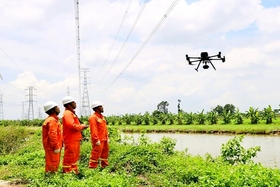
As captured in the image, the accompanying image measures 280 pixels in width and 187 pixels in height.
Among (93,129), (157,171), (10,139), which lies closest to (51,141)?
(93,129)

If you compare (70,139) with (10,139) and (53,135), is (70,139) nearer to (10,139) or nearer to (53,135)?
(53,135)

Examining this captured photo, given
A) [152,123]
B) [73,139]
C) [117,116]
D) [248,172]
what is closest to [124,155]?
[73,139]

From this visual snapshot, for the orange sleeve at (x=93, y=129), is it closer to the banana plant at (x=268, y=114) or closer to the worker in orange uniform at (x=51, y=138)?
the worker in orange uniform at (x=51, y=138)

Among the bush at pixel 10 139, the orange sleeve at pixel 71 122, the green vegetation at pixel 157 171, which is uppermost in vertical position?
the orange sleeve at pixel 71 122

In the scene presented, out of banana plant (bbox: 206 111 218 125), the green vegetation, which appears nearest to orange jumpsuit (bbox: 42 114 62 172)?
the green vegetation

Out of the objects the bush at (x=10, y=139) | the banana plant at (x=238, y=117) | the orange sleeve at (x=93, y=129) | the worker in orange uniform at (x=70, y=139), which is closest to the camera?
the worker in orange uniform at (x=70, y=139)

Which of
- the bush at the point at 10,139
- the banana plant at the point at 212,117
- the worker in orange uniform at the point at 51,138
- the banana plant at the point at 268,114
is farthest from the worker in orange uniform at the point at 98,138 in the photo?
the banana plant at the point at 212,117

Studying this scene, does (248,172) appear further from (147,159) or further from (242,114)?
Result: (242,114)

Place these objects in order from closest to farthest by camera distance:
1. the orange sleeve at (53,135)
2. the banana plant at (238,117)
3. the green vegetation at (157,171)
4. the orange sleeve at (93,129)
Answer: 1. the green vegetation at (157,171)
2. the orange sleeve at (53,135)
3. the orange sleeve at (93,129)
4. the banana plant at (238,117)
